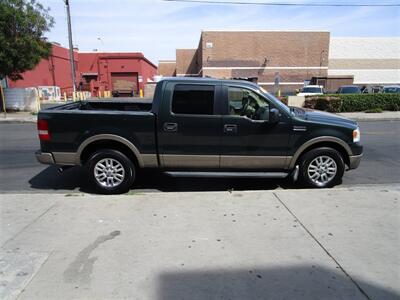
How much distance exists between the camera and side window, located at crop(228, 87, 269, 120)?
5262mm

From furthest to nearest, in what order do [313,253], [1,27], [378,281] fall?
[1,27], [313,253], [378,281]

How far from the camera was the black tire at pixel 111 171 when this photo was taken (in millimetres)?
5309

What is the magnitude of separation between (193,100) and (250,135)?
3.50 feet

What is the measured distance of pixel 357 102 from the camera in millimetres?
19688

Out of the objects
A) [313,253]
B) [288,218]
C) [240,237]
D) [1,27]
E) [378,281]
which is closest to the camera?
[378,281]

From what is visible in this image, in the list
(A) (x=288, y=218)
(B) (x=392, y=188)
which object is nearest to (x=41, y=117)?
(A) (x=288, y=218)

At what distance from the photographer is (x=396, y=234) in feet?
12.6

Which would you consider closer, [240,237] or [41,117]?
[240,237]

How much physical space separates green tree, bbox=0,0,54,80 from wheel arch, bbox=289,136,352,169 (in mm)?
17499

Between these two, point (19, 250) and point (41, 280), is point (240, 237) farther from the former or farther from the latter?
point (19, 250)

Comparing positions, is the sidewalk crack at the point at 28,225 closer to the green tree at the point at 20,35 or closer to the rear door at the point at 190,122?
the rear door at the point at 190,122

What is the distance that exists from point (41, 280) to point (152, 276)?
1.00m

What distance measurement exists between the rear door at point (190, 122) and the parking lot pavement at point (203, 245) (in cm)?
69

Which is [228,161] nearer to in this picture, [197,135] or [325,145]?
[197,135]
